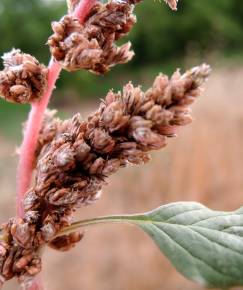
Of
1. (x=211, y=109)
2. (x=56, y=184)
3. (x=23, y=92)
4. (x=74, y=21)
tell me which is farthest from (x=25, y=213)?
(x=211, y=109)

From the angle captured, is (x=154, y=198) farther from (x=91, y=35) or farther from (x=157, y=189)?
(x=91, y=35)

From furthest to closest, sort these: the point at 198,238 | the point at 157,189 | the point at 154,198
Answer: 1. the point at 157,189
2. the point at 154,198
3. the point at 198,238

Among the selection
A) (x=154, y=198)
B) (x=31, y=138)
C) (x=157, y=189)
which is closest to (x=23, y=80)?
(x=31, y=138)

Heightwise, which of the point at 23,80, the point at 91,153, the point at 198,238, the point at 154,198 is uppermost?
the point at 154,198

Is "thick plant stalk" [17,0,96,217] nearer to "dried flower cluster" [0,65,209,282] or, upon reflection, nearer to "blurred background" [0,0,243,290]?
"dried flower cluster" [0,65,209,282]

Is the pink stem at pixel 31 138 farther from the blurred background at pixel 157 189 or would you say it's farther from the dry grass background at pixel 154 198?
the dry grass background at pixel 154 198
